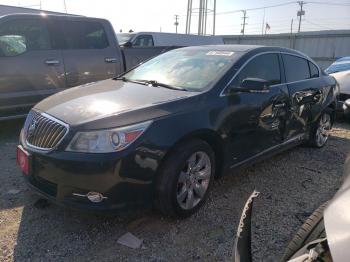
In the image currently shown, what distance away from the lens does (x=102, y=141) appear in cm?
279

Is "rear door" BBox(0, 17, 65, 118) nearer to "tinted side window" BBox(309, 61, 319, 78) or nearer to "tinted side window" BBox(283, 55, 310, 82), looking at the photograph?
"tinted side window" BBox(283, 55, 310, 82)

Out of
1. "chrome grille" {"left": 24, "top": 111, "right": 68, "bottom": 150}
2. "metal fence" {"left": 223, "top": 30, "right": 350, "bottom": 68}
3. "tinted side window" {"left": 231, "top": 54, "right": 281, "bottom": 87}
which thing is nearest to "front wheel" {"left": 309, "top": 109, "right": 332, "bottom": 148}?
"tinted side window" {"left": 231, "top": 54, "right": 281, "bottom": 87}

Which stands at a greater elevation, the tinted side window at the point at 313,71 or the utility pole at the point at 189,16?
the utility pole at the point at 189,16

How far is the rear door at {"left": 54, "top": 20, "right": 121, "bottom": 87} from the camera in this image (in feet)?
20.5

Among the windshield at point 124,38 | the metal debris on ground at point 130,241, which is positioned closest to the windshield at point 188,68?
the metal debris on ground at point 130,241

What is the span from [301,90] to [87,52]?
3778 mm

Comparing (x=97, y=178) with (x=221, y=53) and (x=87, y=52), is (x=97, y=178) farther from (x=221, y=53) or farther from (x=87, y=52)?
(x=87, y=52)

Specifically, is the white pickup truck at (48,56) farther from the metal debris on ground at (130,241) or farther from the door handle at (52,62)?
the metal debris on ground at (130,241)

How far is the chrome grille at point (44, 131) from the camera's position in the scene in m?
2.93

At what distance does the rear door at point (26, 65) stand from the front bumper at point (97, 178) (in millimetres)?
2986

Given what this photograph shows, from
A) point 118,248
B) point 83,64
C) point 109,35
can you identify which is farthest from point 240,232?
point 109,35

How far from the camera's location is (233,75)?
374 cm

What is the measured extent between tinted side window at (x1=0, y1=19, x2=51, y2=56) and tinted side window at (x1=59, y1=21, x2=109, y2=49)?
39 cm

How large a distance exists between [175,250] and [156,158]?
0.76 meters
